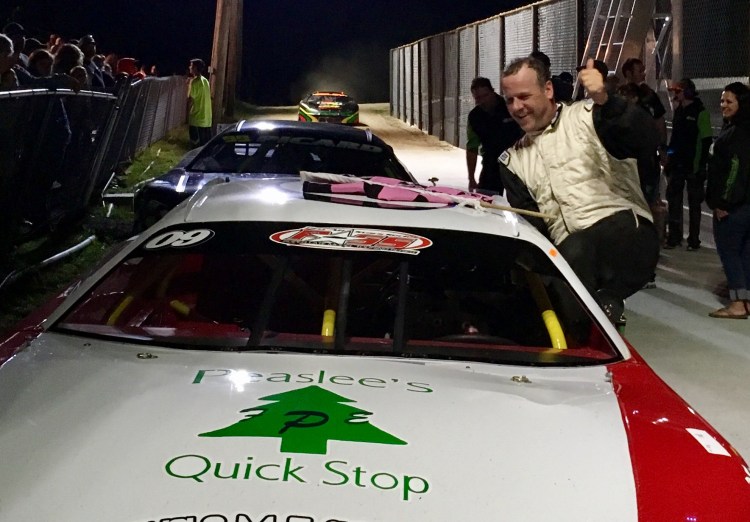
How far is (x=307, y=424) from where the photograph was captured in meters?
2.55

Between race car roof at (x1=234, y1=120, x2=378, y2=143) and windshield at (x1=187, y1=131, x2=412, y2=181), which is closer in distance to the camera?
windshield at (x1=187, y1=131, x2=412, y2=181)

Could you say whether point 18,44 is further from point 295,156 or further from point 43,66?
point 295,156

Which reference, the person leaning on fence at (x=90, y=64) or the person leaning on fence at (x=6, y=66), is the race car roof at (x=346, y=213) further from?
the person leaning on fence at (x=90, y=64)

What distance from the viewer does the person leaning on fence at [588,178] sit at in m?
4.06

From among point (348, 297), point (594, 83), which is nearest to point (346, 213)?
point (348, 297)

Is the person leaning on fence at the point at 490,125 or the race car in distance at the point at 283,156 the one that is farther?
the person leaning on fence at the point at 490,125

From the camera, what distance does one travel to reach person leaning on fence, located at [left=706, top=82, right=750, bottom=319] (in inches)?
287


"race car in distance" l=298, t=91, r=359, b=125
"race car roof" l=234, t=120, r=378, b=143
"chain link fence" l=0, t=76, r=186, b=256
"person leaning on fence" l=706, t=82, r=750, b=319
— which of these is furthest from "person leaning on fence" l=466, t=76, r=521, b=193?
"race car in distance" l=298, t=91, r=359, b=125

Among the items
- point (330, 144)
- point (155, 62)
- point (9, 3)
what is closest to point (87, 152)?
point (330, 144)

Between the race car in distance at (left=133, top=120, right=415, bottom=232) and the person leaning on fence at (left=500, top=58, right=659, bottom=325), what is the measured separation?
335cm

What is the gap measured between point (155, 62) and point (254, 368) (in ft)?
180

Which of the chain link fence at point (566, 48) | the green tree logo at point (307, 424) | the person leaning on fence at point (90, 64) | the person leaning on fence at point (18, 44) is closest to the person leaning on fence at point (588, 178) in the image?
the green tree logo at point (307, 424)

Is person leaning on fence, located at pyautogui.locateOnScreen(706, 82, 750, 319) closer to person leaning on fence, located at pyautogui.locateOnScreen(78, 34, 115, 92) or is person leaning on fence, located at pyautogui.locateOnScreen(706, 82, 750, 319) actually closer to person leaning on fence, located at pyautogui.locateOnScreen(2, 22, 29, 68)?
person leaning on fence, located at pyautogui.locateOnScreen(2, 22, 29, 68)

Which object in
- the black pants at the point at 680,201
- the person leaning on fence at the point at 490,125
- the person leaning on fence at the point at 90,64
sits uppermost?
the person leaning on fence at the point at 90,64
